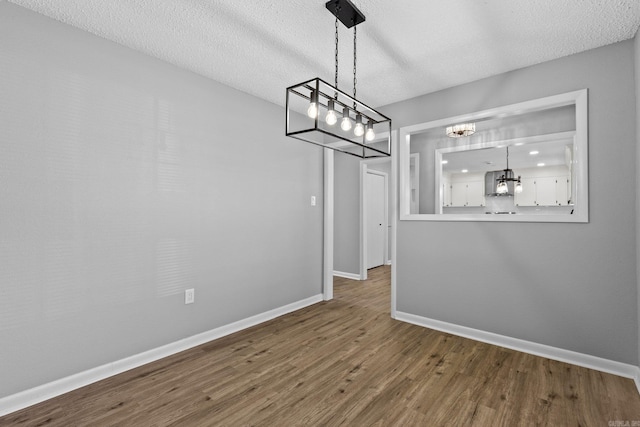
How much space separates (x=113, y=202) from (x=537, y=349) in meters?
3.70

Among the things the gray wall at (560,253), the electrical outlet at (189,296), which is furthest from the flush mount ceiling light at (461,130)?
the electrical outlet at (189,296)

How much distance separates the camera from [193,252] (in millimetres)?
2752

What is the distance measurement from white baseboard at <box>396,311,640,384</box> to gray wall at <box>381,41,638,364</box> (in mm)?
46

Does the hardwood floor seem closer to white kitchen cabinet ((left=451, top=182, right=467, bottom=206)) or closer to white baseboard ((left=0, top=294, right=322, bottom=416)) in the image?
white baseboard ((left=0, top=294, right=322, bottom=416))

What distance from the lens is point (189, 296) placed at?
2.72 meters

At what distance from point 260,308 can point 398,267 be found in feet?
5.42

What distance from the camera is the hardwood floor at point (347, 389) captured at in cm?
177

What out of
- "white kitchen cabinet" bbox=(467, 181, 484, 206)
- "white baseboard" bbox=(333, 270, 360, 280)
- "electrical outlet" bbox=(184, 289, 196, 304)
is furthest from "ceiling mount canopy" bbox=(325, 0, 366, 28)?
"white kitchen cabinet" bbox=(467, 181, 484, 206)

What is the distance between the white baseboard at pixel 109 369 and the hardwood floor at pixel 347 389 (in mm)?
55

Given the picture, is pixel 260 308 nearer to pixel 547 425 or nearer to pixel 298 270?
pixel 298 270

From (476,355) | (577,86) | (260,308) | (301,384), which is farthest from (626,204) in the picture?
(260,308)

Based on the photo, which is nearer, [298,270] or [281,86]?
[281,86]

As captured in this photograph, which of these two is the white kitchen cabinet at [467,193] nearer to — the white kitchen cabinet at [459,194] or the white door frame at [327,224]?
the white kitchen cabinet at [459,194]

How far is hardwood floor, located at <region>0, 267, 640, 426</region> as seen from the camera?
1771 millimetres
